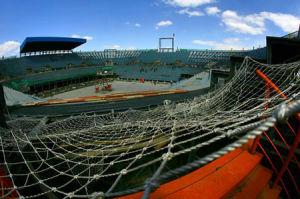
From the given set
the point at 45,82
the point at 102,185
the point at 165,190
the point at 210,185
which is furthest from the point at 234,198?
the point at 45,82

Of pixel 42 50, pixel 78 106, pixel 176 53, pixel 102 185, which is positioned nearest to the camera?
pixel 102 185

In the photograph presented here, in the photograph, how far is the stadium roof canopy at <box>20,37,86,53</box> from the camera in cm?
2797

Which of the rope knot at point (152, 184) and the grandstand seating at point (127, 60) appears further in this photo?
the grandstand seating at point (127, 60)

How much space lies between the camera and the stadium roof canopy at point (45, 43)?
2797cm

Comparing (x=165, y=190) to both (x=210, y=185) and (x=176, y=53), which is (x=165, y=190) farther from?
(x=176, y=53)

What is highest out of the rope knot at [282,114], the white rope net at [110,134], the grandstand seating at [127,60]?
the grandstand seating at [127,60]

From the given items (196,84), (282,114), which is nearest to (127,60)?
(196,84)

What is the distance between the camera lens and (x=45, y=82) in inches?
1069

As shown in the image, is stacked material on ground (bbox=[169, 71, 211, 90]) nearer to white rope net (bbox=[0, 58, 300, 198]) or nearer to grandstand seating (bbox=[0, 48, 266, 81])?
white rope net (bbox=[0, 58, 300, 198])

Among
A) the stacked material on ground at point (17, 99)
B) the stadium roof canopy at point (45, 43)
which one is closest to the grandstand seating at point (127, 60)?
the stadium roof canopy at point (45, 43)

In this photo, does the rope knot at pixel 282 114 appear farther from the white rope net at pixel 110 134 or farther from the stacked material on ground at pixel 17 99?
the stacked material on ground at pixel 17 99

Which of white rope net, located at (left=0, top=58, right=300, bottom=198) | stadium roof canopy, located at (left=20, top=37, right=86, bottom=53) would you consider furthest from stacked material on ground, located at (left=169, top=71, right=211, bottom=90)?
stadium roof canopy, located at (left=20, top=37, right=86, bottom=53)

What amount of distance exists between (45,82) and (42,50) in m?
12.5

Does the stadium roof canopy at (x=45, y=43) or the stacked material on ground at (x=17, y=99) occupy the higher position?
the stadium roof canopy at (x=45, y=43)
